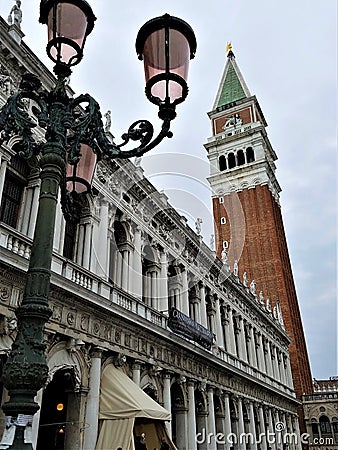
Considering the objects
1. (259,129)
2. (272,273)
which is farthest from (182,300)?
(259,129)

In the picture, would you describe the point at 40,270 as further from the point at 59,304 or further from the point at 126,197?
the point at 126,197

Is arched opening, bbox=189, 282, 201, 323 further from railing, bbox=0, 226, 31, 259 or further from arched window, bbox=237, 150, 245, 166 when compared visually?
arched window, bbox=237, 150, 245, 166

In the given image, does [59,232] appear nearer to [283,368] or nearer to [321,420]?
[283,368]

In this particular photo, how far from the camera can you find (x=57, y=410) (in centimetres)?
1178

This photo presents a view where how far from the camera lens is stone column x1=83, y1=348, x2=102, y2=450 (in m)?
10.8

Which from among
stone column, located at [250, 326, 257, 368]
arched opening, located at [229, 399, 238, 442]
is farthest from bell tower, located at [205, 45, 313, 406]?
arched opening, located at [229, 399, 238, 442]

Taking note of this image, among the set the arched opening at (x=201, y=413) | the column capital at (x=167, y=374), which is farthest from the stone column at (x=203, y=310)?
the column capital at (x=167, y=374)

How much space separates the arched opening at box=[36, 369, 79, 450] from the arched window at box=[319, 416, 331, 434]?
33104 millimetres

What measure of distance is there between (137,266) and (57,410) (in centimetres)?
575

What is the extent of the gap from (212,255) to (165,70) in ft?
60.1

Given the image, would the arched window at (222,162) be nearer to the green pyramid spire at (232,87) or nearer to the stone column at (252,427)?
the green pyramid spire at (232,87)

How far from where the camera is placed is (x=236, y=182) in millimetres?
49281

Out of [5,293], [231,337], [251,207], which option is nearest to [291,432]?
[231,337]

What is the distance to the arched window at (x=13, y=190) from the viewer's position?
1166 centimetres
